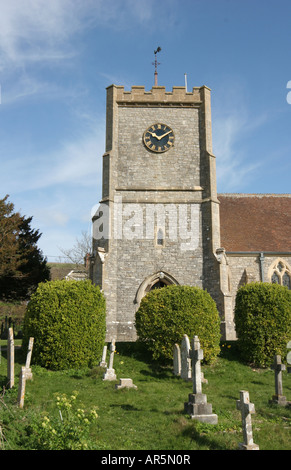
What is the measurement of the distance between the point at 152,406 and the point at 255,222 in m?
16.8

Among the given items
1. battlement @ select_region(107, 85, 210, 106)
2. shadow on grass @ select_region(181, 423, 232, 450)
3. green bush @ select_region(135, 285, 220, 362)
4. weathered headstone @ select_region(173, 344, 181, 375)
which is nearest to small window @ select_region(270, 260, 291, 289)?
green bush @ select_region(135, 285, 220, 362)

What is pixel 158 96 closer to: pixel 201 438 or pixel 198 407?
pixel 198 407

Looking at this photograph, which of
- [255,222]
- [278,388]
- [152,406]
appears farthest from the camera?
[255,222]

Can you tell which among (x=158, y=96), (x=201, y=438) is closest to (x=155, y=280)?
(x=158, y=96)

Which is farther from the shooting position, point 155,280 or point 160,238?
point 160,238

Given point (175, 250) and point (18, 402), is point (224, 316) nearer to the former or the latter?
point (175, 250)

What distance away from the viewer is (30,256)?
24156 millimetres

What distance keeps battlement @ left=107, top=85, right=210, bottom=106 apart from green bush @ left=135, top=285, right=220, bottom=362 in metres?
11.0

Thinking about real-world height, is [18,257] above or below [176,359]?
above

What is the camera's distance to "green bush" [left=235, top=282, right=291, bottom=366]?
1384 cm

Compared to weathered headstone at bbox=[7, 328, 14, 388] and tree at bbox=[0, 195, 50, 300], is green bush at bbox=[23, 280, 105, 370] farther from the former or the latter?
tree at bbox=[0, 195, 50, 300]

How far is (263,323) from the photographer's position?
14008 millimetres

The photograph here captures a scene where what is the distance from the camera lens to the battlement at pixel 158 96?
2047 centimetres
